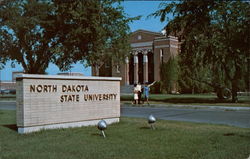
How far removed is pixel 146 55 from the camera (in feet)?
172

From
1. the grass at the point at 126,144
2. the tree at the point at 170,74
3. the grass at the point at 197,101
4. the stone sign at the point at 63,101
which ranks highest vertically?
the tree at the point at 170,74

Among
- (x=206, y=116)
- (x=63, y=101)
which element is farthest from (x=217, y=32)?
(x=63, y=101)

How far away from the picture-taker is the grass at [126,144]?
21.2 ft

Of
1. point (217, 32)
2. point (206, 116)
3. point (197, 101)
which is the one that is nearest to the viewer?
point (206, 116)

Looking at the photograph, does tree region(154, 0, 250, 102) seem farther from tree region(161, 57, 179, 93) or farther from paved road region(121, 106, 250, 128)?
tree region(161, 57, 179, 93)

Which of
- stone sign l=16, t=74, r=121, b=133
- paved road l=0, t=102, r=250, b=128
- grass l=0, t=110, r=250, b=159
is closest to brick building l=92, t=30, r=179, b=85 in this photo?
paved road l=0, t=102, r=250, b=128

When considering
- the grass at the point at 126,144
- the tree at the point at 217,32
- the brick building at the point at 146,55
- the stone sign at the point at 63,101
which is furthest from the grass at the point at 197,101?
the brick building at the point at 146,55

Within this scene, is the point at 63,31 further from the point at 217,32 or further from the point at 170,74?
the point at 170,74

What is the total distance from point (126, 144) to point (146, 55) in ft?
149

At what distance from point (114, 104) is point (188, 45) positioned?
45.5 ft

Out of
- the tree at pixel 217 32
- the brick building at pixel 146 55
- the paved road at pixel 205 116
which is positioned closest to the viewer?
the paved road at pixel 205 116

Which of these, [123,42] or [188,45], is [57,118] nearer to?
[188,45]

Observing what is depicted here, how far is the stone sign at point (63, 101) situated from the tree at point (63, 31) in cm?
1281

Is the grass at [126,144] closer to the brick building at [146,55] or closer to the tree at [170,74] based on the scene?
the tree at [170,74]
